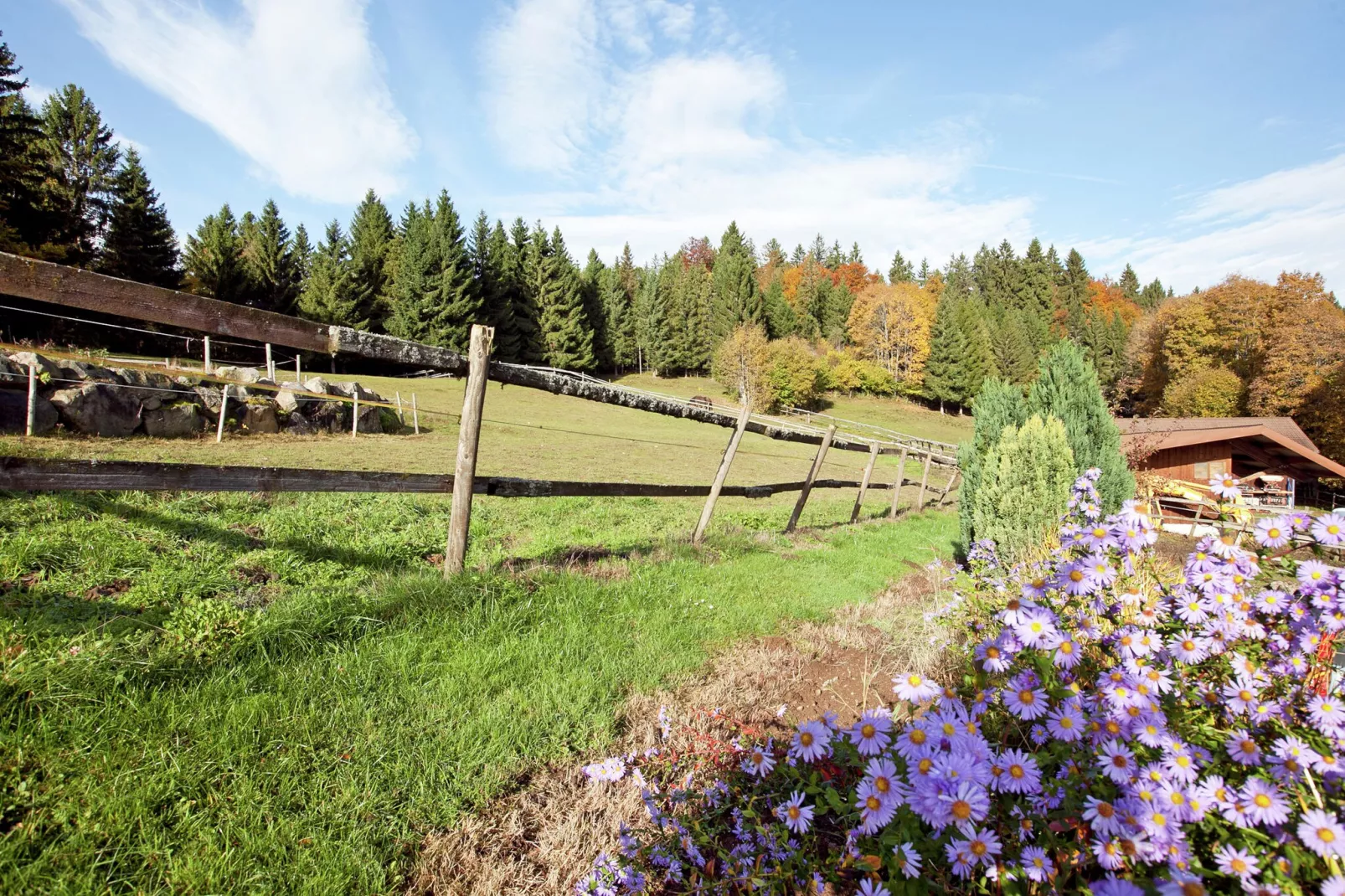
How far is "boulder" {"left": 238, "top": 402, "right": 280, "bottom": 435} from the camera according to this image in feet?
42.1

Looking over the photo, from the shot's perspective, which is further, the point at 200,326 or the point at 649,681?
the point at 649,681

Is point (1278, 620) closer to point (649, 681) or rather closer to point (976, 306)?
point (649, 681)

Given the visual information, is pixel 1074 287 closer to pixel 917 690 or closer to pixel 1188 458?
pixel 1188 458

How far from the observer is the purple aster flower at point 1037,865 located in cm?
104

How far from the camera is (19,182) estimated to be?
2509 centimetres

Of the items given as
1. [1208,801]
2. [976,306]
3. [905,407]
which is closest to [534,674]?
[1208,801]

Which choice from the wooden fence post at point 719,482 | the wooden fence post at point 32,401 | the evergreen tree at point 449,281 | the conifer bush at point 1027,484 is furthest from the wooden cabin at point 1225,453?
the evergreen tree at point 449,281

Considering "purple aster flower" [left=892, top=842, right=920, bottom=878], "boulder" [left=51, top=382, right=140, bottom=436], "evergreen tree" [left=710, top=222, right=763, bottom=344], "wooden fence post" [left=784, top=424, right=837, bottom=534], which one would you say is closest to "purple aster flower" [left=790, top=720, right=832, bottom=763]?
"purple aster flower" [left=892, top=842, right=920, bottom=878]

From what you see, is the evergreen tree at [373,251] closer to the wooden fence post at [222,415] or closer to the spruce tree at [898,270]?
the wooden fence post at [222,415]

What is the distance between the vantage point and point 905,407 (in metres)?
56.0

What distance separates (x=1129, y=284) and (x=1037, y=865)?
126673 mm

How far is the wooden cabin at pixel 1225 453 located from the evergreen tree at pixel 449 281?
3817 cm

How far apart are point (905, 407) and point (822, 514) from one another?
4992 cm

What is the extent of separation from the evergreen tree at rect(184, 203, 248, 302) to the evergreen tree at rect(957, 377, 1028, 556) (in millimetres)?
42266
